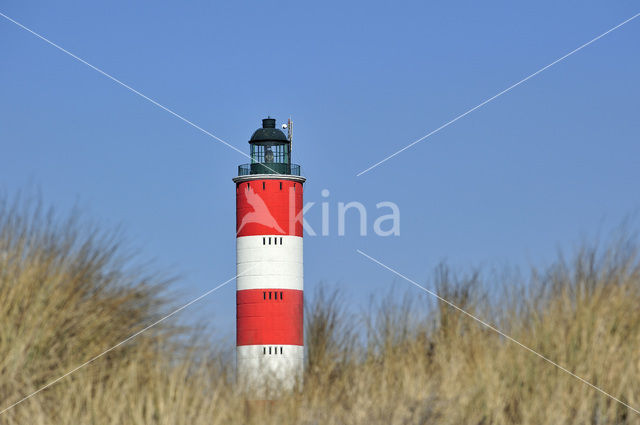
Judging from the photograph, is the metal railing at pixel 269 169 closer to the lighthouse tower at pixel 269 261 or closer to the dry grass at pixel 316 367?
the lighthouse tower at pixel 269 261

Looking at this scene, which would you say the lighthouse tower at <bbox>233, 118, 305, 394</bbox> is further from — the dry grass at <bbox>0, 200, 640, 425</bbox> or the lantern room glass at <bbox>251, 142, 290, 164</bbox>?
the dry grass at <bbox>0, 200, 640, 425</bbox>

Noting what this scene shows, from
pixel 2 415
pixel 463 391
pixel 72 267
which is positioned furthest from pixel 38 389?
pixel 463 391

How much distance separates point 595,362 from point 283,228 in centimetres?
2138

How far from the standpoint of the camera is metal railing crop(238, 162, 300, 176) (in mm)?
31219

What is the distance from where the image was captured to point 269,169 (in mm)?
31156

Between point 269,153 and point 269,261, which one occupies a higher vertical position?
point 269,153

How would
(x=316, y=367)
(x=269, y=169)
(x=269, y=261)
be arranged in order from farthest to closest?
(x=269, y=169) < (x=269, y=261) < (x=316, y=367)

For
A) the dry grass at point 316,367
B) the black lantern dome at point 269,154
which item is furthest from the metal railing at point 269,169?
the dry grass at point 316,367

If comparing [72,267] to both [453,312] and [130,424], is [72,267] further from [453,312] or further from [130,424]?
[453,312]

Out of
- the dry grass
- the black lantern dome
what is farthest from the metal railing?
the dry grass

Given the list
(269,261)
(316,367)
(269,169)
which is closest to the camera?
(316,367)

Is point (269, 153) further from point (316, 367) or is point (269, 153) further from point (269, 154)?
point (316, 367)

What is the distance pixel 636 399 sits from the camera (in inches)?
331

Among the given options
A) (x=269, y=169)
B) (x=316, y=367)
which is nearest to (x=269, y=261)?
(x=269, y=169)
